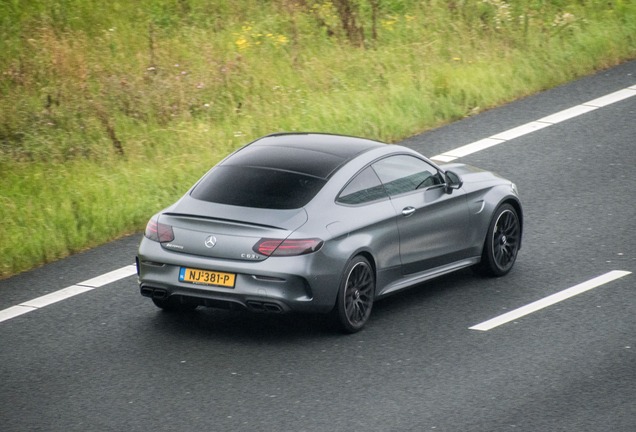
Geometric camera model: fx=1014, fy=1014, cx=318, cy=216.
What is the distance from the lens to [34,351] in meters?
8.30

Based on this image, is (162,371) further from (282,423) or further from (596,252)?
(596,252)

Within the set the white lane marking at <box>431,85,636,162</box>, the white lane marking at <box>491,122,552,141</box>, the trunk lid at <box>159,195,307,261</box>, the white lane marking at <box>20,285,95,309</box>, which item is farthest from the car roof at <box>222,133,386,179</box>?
the white lane marking at <box>491,122,552,141</box>

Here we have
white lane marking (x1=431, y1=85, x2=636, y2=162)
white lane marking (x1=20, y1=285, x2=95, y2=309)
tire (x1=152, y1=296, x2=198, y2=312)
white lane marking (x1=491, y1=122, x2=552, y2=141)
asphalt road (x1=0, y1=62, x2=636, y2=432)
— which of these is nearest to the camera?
asphalt road (x1=0, y1=62, x2=636, y2=432)

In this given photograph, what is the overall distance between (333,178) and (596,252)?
350 centimetres

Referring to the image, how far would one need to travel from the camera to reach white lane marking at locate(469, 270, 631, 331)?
8.70 metres

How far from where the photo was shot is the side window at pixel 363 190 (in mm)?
8547

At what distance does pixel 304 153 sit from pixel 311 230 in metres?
1.08

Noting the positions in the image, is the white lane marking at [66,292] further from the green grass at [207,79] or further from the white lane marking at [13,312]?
the green grass at [207,79]

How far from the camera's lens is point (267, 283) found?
792cm

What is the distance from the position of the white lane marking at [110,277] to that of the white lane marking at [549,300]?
365cm

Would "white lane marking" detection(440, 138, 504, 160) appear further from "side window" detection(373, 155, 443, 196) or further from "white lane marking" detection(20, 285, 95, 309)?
"white lane marking" detection(20, 285, 95, 309)

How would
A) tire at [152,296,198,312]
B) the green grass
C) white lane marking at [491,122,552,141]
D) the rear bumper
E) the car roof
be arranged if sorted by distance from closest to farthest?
the rear bumper → the car roof → tire at [152,296,198,312] → the green grass → white lane marking at [491,122,552,141]

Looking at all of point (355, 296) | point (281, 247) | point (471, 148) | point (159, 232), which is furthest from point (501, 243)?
point (471, 148)

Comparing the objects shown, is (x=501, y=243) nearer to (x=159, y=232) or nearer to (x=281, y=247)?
(x=281, y=247)
